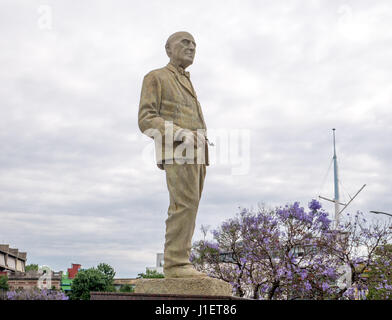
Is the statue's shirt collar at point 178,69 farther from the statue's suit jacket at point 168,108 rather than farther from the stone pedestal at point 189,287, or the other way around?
the stone pedestal at point 189,287

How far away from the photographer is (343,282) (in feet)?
42.5

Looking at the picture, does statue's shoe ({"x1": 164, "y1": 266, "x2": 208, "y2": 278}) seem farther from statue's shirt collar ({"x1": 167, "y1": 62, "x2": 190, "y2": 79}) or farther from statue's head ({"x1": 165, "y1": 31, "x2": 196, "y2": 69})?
statue's head ({"x1": 165, "y1": 31, "x2": 196, "y2": 69})

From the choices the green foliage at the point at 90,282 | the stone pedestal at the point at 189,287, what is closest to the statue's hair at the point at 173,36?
the stone pedestal at the point at 189,287

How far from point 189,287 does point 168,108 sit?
2320 mm

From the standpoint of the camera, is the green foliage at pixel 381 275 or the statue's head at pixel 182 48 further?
the green foliage at pixel 381 275

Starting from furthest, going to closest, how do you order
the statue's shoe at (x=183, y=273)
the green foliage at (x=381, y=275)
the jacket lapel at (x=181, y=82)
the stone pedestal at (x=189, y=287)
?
the green foliage at (x=381, y=275) → the jacket lapel at (x=181, y=82) → the statue's shoe at (x=183, y=273) → the stone pedestal at (x=189, y=287)

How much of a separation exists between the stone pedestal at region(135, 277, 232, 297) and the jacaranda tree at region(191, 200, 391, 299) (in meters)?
7.80

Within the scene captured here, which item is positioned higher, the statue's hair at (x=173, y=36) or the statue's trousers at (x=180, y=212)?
the statue's hair at (x=173, y=36)

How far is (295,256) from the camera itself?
14109mm

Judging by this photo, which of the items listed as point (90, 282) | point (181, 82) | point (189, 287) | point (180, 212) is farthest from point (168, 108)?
point (90, 282)

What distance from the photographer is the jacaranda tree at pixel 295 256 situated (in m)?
13.1

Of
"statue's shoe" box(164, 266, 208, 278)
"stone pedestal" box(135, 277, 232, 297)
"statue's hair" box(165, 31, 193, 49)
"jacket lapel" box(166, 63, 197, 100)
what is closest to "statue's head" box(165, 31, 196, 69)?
"statue's hair" box(165, 31, 193, 49)
